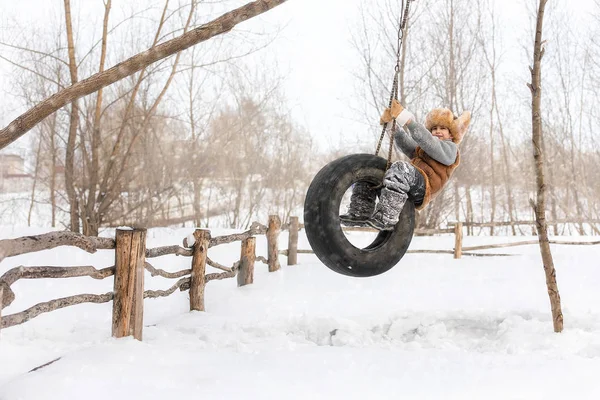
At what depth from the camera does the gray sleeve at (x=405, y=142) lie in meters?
3.08

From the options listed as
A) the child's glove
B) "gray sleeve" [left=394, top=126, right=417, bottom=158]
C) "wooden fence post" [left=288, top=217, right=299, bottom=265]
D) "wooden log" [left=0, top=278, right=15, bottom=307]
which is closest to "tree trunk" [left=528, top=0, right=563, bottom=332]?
"gray sleeve" [left=394, top=126, right=417, bottom=158]

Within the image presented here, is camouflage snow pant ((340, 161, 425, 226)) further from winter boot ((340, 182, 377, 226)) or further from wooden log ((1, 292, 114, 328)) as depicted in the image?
wooden log ((1, 292, 114, 328))

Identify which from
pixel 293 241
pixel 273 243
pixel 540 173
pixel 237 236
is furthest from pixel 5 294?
pixel 293 241

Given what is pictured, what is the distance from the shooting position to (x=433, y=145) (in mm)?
2756

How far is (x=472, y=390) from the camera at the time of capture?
291 centimetres

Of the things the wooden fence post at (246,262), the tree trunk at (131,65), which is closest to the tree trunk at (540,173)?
the tree trunk at (131,65)

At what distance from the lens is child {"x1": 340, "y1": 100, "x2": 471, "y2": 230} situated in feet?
8.58

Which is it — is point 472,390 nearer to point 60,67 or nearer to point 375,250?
point 375,250

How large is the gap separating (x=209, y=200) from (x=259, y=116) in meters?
3.03

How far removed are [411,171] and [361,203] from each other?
1.25ft

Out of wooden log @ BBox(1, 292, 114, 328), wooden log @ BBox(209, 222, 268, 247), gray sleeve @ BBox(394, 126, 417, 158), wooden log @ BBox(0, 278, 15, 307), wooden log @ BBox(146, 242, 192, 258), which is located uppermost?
gray sleeve @ BBox(394, 126, 417, 158)

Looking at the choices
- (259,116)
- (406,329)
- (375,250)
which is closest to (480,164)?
(259,116)

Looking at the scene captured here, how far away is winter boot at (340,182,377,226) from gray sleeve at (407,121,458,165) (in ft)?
1.25

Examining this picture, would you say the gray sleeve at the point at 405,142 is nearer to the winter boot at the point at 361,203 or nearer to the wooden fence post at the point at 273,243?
the winter boot at the point at 361,203
